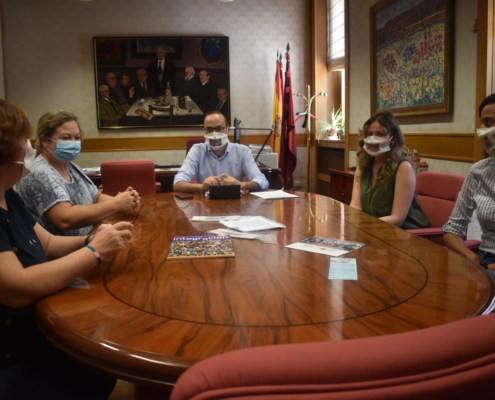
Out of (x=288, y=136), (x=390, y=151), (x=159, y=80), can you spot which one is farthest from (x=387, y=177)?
(x=159, y=80)

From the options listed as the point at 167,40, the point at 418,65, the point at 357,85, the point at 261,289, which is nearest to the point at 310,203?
the point at 261,289

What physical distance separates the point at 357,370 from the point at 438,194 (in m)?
2.22

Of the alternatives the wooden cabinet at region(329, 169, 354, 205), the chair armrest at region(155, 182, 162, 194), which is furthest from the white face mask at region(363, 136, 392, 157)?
the chair armrest at region(155, 182, 162, 194)

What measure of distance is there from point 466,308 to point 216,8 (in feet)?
19.8

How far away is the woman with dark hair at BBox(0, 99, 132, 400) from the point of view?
41.4 inches

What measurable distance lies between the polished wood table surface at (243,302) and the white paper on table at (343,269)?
2 centimetres

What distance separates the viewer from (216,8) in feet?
20.6

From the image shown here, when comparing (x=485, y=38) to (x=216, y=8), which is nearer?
(x=485, y=38)

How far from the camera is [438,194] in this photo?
2.41m

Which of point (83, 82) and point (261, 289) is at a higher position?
point (83, 82)

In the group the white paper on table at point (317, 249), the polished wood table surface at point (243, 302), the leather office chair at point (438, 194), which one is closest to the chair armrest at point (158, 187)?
the leather office chair at point (438, 194)

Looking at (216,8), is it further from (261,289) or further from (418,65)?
(261,289)

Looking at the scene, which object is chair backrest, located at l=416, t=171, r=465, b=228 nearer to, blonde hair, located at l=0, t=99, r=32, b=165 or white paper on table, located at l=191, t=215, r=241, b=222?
white paper on table, located at l=191, t=215, r=241, b=222

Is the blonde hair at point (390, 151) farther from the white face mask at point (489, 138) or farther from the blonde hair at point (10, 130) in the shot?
the blonde hair at point (10, 130)
